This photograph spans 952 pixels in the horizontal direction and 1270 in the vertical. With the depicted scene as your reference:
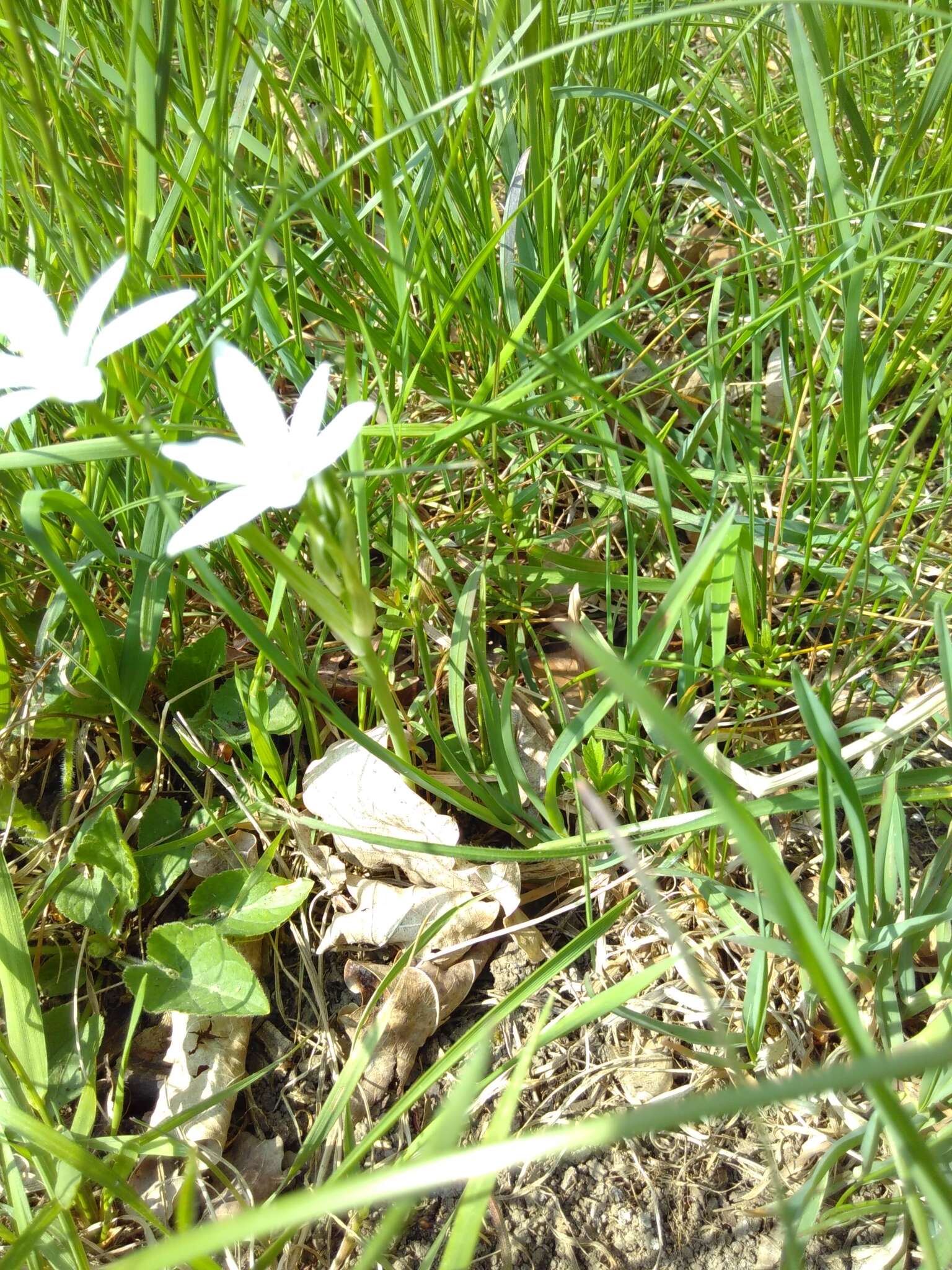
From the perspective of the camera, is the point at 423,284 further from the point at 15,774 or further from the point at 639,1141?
the point at 639,1141

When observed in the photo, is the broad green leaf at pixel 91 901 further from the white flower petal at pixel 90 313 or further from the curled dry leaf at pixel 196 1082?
the white flower petal at pixel 90 313

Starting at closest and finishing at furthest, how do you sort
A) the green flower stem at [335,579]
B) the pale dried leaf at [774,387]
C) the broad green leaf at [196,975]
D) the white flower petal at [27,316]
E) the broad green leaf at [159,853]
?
the green flower stem at [335,579]
the white flower petal at [27,316]
the broad green leaf at [196,975]
the broad green leaf at [159,853]
the pale dried leaf at [774,387]

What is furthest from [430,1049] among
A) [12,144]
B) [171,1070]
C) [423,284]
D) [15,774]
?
[12,144]

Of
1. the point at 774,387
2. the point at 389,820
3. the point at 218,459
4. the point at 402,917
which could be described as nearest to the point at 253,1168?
the point at 402,917

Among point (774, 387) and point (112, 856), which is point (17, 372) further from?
point (774, 387)

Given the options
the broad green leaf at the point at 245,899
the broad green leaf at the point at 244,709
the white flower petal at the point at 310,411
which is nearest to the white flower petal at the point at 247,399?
the white flower petal at the point at 310,411

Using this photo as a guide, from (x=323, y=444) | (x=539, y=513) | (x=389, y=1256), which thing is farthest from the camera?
(x=539, y=513)
